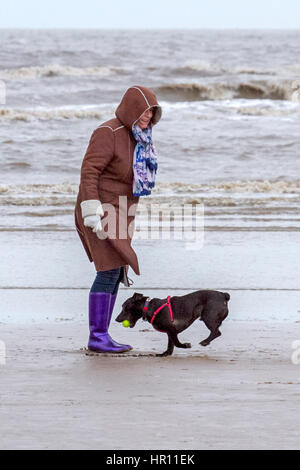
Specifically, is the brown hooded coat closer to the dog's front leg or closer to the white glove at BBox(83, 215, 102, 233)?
the white glove at BBox(83, 215, 102, 233)

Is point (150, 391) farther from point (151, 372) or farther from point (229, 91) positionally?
point (229, 91)

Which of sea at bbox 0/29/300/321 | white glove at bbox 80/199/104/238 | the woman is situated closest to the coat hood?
the woman

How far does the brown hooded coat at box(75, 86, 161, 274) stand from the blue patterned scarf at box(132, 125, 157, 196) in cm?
3

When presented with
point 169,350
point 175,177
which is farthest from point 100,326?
point 175,177

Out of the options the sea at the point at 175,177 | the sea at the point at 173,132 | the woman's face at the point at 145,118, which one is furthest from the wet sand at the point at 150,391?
the sea at the point at 173,132

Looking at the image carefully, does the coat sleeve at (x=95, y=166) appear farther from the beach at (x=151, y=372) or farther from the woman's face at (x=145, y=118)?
the beach at (x=151, y=372)

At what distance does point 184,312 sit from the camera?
190 inches

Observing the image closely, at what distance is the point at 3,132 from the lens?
67.1 ft

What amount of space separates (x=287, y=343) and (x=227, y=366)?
66cm

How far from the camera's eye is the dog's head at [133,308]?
489 centimetres

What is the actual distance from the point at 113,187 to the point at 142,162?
0.68ft

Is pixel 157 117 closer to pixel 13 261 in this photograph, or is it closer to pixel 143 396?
pixel 143 396

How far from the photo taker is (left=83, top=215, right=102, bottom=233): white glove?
459 cm

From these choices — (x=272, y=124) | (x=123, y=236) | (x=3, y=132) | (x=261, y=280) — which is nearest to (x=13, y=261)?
(x=261, y=280)
